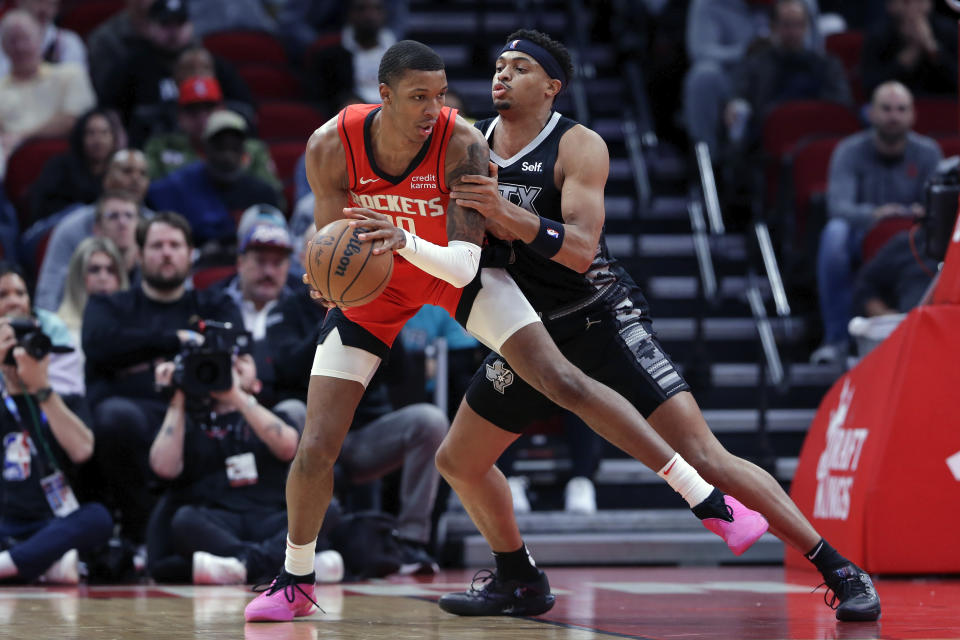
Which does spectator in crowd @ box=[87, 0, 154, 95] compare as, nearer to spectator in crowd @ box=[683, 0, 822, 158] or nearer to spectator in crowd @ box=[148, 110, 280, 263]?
spectator in crowd @ box=[148, 110, 280, 263]

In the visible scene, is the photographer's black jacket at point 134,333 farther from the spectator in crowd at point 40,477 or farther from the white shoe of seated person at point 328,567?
the white shoe of seated person at point 328,567

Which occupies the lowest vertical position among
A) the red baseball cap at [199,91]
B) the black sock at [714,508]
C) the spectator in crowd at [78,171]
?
the black sock at [714,508]

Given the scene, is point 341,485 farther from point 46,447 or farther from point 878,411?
point 878,411

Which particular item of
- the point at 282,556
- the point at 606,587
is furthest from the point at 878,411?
the point at 282,556

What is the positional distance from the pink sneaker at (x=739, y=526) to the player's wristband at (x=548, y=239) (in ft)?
3.11

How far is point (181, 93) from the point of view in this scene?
9383mm

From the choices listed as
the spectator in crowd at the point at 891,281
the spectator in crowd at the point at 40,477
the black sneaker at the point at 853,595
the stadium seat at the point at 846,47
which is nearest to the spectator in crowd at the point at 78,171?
the spectator in crowd at the point at 40,477

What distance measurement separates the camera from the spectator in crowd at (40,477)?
21.1 feet

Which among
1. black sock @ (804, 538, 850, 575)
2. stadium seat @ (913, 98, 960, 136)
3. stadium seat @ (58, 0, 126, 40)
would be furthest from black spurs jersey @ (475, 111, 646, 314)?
stadium seat @ (58, 0, 126, 40)

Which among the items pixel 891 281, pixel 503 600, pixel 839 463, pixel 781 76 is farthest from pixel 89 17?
pixel 503 600

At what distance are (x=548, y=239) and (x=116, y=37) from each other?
7.12 meters

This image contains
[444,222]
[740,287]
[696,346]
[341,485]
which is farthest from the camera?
[740,287]

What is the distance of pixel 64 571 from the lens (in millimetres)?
6469

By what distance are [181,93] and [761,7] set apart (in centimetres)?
517
